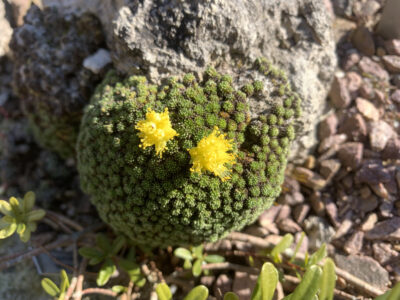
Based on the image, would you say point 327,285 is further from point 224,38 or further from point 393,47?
point 393,47

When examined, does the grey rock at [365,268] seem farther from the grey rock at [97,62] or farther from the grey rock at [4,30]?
the grey rock at [4,30]

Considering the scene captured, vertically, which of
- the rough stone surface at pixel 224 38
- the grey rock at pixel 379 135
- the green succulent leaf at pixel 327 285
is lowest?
the green succulent leaf at pixel 327 285

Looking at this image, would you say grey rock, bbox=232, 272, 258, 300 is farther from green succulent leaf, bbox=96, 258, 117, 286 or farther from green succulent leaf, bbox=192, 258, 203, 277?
green succulent leaf, bbox=96, 258, 117, 286

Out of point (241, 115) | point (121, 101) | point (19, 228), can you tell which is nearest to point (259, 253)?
point (241, 115)

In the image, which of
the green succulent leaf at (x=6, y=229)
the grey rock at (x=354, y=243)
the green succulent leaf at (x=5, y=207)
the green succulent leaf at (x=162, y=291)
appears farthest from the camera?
the grey rock at (x=354, y=243)

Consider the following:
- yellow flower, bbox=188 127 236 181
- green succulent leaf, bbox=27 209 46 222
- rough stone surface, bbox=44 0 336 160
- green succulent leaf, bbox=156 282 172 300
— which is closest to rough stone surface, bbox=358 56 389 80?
rough stone surface, bbox=44 0 336 160

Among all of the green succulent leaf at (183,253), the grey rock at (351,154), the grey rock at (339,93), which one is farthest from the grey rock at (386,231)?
the green succulent leaf at (183,253)
